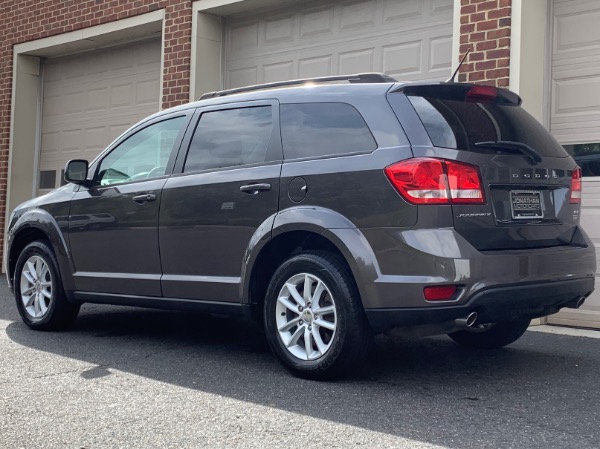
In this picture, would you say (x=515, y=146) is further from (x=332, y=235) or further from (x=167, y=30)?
(x=167, y=30)

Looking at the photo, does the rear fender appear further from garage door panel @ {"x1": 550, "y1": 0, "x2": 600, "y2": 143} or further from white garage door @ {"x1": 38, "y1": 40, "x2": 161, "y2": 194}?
white garage door @ {"x1": 38, "y1": 40, "x2": 161, "y2": 194}

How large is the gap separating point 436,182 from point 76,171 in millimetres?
3257

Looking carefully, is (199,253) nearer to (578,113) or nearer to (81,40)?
(578,113)

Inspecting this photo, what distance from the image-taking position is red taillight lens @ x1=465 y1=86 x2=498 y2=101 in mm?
5191

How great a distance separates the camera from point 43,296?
7.11 metres

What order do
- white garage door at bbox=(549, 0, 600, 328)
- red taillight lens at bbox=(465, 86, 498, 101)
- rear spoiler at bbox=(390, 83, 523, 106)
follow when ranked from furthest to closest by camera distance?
white garage door at bbox=(549, 0, 600, 328)
red taillight lens at bbox=(465, 86, 498, 101)
rear spoiler at bbox=(390, 83, 523, 106)

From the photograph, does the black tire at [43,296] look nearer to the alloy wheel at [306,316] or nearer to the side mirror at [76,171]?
the side mirror at [76,171]

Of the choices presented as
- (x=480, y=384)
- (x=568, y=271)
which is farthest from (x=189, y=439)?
(x=568, y=271)

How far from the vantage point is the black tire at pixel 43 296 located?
6.96 m

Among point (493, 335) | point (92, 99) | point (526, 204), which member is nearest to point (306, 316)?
point (526, 204)

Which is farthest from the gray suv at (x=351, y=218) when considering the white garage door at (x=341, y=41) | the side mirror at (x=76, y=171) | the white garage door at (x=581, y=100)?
the white garage door at (x=341, y=41)

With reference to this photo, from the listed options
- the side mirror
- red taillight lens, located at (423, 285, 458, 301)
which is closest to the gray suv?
red taillight lens, located at (423, 285, 458, 301)

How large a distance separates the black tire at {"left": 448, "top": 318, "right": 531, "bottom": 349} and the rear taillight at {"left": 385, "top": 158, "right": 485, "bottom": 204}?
1.59m

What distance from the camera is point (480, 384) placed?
505 centimetres
